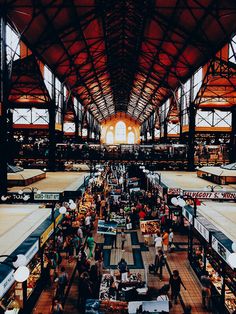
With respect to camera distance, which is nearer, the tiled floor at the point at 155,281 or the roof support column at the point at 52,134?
the tiled floor at the point at 155,281

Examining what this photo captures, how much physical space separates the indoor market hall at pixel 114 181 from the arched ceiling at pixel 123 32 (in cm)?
11

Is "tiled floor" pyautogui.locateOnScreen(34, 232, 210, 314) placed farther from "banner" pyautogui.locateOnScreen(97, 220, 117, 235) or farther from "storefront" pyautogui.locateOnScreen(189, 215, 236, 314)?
"banner" pyautogui.locateOnScreen(97, 220, 117, 235)

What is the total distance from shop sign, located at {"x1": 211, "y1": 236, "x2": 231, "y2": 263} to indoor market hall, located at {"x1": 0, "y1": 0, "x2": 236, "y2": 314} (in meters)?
0.03

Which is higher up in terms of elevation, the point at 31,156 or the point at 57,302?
the point at 31,156

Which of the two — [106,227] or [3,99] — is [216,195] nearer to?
[106,227]

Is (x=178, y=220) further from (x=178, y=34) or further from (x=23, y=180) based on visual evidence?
(x=178, y=34)

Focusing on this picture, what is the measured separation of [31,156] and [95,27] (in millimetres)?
12870

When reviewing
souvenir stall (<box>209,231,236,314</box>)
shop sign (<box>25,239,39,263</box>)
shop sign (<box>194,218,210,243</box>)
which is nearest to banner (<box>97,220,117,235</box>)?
shop sign (<box>194,218,210,243</box>)

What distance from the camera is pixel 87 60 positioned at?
2903 cm

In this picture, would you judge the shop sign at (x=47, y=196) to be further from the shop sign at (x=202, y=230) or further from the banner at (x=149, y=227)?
the shop sign at (x=202, y=230)

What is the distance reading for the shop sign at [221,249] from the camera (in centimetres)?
720

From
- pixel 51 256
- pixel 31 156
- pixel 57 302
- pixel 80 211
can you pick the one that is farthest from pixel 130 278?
pixel 31 156

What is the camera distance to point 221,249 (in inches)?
300

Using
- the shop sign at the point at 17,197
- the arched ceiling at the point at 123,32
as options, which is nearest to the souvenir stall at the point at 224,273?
the shop sign at the point at 17,197
